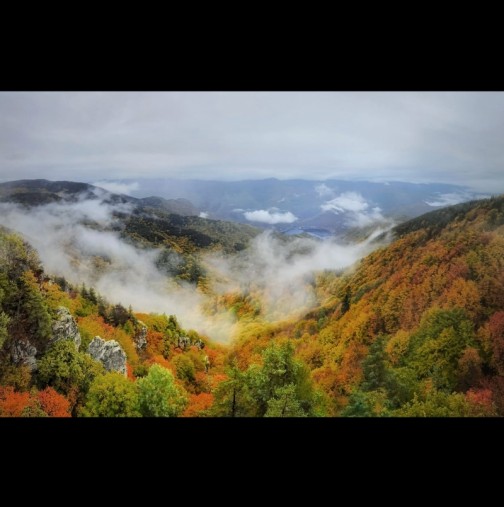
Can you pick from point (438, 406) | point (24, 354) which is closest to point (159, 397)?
point (24, 354)

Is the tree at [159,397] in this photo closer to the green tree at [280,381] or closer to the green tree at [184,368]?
the green tree at [184,368]

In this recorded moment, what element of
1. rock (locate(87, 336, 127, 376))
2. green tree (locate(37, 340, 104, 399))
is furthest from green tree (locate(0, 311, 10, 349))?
rock (locate(87, 336, 127, 376))

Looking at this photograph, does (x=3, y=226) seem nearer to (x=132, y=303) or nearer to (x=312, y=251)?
(x=132, y=303)

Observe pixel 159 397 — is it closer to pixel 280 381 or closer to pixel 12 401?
pixel 280 381

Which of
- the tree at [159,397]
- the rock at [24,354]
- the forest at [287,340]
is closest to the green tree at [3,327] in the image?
the forest at [287,340]

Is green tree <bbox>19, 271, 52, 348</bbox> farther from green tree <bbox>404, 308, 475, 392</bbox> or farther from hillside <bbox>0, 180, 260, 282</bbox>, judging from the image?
green tree <bbox>404, 308, 475, 392</bbox>
